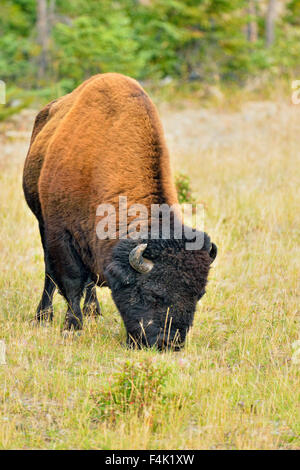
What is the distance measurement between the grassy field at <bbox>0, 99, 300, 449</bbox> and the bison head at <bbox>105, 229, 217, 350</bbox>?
0.62 feet

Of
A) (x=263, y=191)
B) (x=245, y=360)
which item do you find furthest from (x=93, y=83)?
(x=263, y=191)

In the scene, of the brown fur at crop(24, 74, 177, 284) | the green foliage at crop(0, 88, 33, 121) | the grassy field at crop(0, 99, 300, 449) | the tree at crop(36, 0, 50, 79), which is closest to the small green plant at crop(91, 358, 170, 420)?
the grassy field at crop(0, 99, 300, 449)

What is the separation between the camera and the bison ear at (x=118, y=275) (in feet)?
18.0

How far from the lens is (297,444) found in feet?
14.2

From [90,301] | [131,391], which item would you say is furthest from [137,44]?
[131,391]

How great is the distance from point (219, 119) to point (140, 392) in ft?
45.0

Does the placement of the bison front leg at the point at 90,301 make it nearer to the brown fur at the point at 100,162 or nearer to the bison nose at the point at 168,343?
the brown fur at the point at 100,162

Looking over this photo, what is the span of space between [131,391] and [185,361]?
911mm

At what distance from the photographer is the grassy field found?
4352 mm

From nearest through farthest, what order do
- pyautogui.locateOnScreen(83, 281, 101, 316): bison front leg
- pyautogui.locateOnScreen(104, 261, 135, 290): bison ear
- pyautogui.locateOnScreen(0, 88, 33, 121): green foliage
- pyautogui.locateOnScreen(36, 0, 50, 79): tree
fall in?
pyautogui.locateOnScreen(104, 261, 135, 290): bison ear → pyautogui.locateOnScreen(83, 281, 101, 316): bison front leg → pyautogui.locateOnScreen(0, 88, 33, 121): green foliage → pyautogui.locateOnScreen(36, 0, 50, 79): tree

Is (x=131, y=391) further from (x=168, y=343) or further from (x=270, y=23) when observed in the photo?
(x=270, y=23)

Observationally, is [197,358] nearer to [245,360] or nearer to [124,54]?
[245,360]

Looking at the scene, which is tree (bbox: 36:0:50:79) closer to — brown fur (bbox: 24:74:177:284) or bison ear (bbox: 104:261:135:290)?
brown fur (bbox: 24:74:177:284)

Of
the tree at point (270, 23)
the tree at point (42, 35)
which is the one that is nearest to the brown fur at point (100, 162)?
the tree at point (42, 35)
